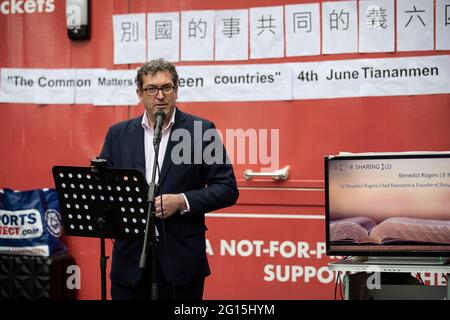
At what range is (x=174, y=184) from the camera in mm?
3814

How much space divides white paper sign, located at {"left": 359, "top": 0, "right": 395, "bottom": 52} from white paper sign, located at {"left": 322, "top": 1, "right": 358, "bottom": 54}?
0.05 metres

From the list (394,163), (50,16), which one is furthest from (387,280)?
(50,16)

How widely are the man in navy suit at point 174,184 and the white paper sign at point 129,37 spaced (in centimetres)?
157

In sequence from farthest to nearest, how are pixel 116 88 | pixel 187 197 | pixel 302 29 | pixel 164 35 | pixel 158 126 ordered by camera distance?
pixel 116 88 → pixel 164 35 → pixel 302 29 → pixel 187 197 → pixel 158 126

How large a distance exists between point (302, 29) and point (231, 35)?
53 cm

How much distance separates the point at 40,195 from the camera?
217 inches

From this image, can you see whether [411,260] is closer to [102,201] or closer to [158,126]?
[158,126]

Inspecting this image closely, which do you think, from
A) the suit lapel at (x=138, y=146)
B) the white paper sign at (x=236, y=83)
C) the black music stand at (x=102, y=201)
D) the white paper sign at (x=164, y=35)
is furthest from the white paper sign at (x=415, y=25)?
the black music stand at (x=102, y=201)

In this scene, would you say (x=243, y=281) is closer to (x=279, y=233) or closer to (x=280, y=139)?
(x=279, y=233)

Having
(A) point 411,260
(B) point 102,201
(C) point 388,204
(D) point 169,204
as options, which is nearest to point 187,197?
(D) point 169,204

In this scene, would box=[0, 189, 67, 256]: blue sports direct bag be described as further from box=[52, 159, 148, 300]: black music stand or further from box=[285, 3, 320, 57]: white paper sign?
box=[285, 3, 320, 57]: white paper sign

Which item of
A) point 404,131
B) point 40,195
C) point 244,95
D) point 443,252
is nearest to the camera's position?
point 443,252
